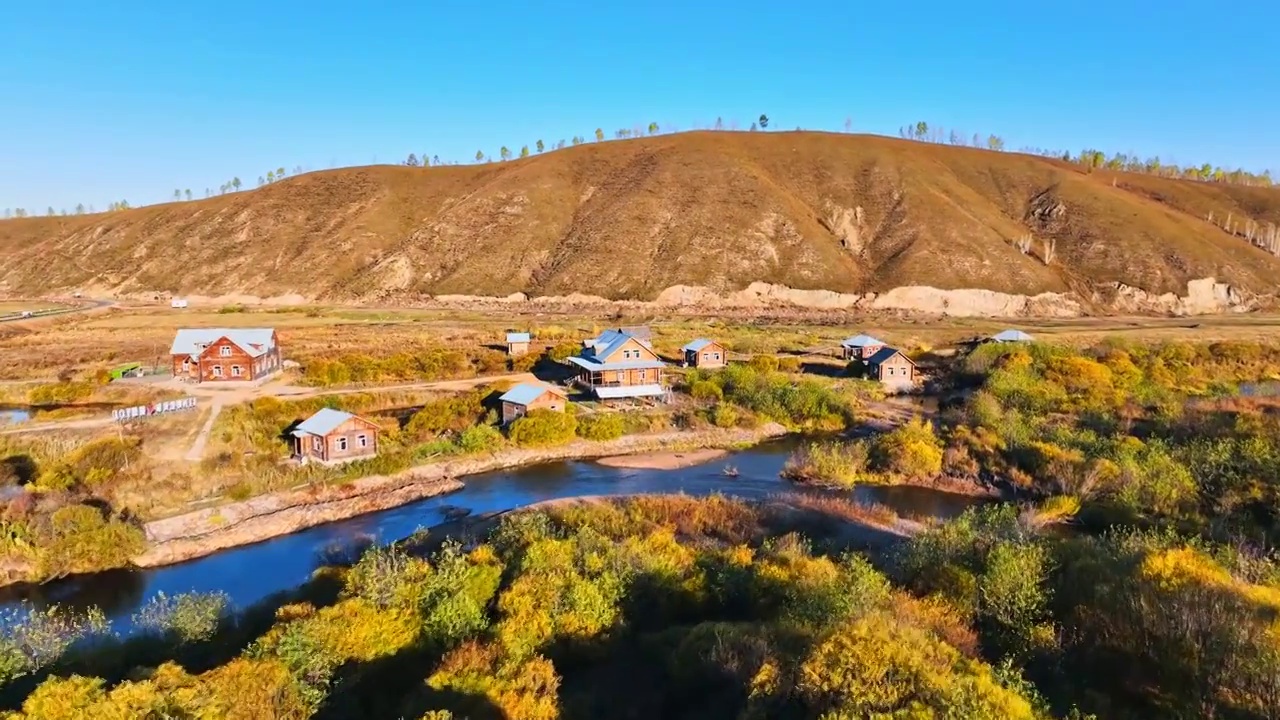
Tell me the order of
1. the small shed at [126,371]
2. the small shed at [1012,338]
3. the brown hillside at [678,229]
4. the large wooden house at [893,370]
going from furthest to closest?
the brown hillside at [678,229] < the small shed at [1012,338] < the large wooden house at [893,370] < the small shed at [126,371]

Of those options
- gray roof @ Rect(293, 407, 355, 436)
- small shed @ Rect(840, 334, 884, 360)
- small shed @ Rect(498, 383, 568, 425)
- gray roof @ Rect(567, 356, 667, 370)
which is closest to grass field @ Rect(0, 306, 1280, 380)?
small shed @ Rect(840, 334, 884, 360)

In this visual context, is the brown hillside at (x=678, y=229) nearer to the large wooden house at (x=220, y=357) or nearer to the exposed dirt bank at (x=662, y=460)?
the large wooden house at (x=220, y=357)

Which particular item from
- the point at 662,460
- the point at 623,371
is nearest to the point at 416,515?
the point at 662,460

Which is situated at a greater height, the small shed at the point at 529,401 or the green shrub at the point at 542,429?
the small shed at the point at 529,401

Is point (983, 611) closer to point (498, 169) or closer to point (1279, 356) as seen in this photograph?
point (1279, 356)

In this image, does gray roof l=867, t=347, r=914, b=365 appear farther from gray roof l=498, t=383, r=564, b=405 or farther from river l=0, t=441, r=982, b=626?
gray roof l=498, t=383, r=564, b=405

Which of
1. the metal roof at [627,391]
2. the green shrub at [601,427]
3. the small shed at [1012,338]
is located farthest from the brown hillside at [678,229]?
the green shrub at [601,427]
